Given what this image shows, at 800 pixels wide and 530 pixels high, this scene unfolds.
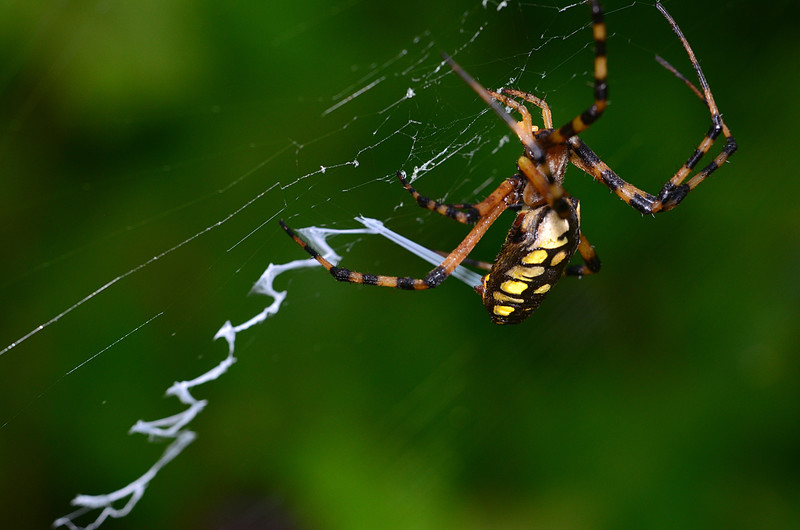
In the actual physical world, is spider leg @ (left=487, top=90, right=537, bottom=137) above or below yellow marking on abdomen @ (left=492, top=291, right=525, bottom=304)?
above

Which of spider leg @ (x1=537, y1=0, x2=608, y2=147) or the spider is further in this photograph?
the spider

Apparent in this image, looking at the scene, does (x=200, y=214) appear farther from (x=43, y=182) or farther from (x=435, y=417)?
(x=435, y=417)

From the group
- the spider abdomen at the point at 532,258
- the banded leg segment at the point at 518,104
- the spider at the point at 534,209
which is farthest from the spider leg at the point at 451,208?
the banded leg segment at the point at 518,104

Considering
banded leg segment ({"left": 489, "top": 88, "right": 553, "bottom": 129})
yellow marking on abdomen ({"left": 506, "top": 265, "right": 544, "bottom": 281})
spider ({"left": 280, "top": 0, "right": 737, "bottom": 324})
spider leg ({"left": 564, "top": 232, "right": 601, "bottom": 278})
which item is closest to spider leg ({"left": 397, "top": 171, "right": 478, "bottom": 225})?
spider ({"left": 280, "top": 0, "right": 737, "bottom": 324})

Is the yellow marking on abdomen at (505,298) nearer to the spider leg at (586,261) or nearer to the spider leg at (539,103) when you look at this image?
the spider leg at (586,261)

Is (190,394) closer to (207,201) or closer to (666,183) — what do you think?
(207,201)

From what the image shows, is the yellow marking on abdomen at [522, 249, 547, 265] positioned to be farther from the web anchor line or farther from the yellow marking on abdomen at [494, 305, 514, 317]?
the web anchor line

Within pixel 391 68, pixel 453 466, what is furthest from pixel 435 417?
pixel 391 68
